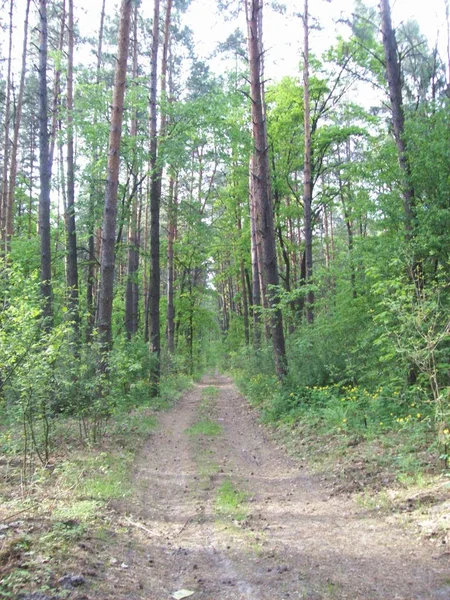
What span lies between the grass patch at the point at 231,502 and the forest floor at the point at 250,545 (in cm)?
1

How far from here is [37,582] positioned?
3119mm

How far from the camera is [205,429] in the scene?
10.2 m

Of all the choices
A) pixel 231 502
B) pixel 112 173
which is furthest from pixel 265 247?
pixel 231 502

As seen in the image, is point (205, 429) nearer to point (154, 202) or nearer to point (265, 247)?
point (265, 247)

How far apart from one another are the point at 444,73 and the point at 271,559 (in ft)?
55.6

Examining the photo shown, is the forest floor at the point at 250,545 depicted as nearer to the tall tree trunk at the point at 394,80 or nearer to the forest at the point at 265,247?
the forest at the point at 265,247

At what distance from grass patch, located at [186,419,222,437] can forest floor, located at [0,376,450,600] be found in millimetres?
2561

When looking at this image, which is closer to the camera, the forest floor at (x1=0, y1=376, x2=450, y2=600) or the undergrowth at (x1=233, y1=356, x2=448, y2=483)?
the forest floor at (x1=0, y1=376, x2=450, y2=600)

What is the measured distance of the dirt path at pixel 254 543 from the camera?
133 inches

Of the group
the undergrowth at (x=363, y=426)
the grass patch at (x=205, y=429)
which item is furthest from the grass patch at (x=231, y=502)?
the grass patch at (x=205, y=429)

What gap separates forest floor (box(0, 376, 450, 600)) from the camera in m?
3.37

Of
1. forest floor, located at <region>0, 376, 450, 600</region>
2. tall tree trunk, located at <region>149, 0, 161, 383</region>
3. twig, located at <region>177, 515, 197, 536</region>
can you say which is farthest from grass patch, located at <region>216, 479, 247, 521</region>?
tall tree trunk, located at <region>149, 0, 161, 383</region>

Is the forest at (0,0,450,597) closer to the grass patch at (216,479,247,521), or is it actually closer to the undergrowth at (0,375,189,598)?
the undergrowth at (0,375,189,598)

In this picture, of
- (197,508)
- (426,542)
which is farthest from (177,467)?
(426,542)
